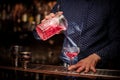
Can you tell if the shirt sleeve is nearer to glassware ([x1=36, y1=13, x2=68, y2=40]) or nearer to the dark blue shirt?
the dark blue shirt

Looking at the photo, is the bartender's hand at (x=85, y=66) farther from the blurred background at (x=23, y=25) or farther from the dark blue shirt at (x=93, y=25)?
the blurred background at (x=23, y=25)

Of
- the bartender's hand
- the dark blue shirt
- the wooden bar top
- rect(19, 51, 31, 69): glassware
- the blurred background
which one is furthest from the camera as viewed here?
the blurred background

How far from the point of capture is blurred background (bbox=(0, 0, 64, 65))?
6250 mm

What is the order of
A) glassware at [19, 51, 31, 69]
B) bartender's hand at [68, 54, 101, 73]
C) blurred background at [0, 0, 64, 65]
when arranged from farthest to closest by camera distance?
blurred background at [0, 0, 64, 65]
glassware at [19, 51, 31, 69]
bartender's hand at [68, 54, 101, 73]

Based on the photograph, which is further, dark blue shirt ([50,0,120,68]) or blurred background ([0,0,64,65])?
blurred background ([0,0,64,65])

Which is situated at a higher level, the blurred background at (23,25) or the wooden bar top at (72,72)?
the blurred background at (23,25)

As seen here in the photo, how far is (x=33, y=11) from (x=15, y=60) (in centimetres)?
401

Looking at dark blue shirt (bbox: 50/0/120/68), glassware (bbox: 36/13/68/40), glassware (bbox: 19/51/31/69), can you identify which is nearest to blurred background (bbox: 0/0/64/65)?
dark blue shirt (bbox: 50/0/120/68)

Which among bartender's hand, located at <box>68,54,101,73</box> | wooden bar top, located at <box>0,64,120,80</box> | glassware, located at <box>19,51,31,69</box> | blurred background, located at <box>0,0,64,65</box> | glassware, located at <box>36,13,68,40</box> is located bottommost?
wooden bar top, located at <box>0,64,120,80</box>

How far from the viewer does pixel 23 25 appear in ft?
21.8

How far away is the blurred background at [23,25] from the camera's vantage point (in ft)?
20.5

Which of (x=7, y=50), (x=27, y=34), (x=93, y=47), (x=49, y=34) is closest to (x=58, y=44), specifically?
(x=27, y=34)

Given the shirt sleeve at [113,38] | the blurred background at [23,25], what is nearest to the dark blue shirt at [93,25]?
the shirt sleeve at [113,38]

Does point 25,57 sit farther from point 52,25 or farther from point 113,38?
point 113,38
